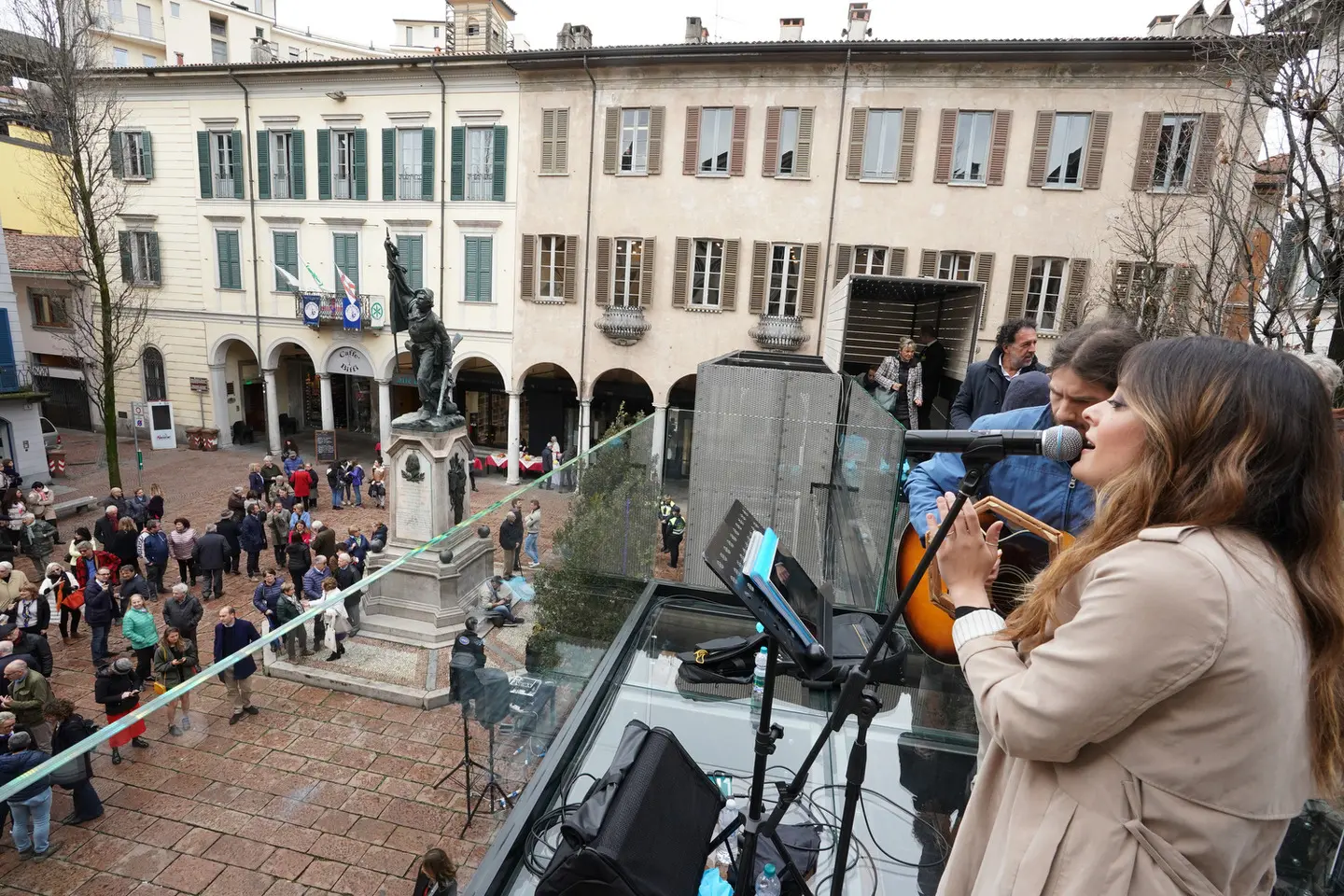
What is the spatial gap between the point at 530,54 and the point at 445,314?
260 inches

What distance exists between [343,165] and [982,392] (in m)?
19.0

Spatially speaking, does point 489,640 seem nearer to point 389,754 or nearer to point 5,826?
point 389,754

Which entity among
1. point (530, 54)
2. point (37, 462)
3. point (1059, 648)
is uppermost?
point (530, 54)

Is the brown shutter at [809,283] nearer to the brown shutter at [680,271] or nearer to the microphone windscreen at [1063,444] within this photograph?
the brown shutter at [680,271]

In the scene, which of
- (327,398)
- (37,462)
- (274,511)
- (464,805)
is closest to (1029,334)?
(464,805)

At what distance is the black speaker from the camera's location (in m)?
1.92

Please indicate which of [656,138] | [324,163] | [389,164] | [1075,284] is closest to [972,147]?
[1075,284]

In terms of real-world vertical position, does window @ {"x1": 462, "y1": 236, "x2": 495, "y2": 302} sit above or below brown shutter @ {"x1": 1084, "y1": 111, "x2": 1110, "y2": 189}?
below

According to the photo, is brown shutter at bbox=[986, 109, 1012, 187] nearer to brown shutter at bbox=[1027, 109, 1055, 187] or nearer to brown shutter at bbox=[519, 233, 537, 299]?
brown shutter at bbox=[1027, 109, 1055, 187]

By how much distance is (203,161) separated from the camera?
1966 centimetres

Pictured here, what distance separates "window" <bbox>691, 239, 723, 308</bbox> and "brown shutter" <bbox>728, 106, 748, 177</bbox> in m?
1.61

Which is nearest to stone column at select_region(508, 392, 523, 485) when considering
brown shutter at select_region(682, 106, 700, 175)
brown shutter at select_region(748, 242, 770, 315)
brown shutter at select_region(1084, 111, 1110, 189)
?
brown shutter at select_region(748, 242, 770, 315)

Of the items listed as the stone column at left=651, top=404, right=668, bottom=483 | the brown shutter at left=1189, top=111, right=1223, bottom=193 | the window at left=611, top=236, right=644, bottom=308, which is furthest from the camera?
the window at left=611, top=236, right=644, bottom=308

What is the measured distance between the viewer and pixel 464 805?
2432 mm
